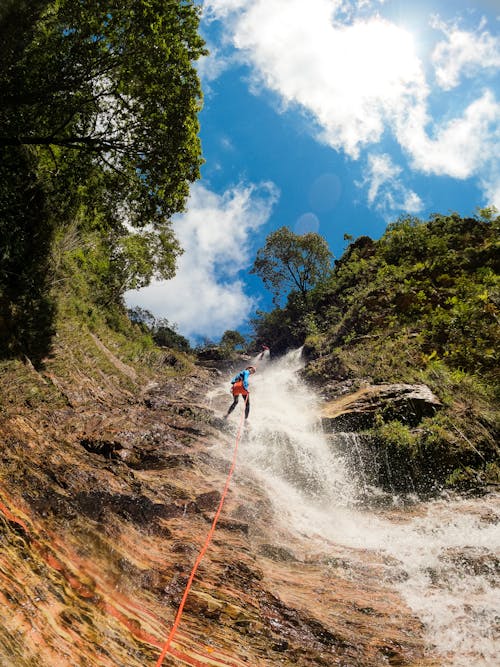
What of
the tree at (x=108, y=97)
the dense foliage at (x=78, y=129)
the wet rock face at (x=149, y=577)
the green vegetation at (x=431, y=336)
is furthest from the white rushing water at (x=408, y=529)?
the tree at (x=108, y=97)

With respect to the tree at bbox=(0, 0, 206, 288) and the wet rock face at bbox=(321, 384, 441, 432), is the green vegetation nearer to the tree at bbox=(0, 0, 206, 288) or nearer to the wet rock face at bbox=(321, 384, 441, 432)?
the wet rock face at bbox=(321, 384, 441, 432)

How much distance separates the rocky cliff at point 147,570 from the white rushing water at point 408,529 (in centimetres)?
40

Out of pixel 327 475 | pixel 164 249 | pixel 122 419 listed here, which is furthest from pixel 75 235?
pixel 164 249

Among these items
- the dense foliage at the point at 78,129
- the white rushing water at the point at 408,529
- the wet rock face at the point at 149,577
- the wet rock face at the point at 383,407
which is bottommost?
the wet rock face at the point at 149,577

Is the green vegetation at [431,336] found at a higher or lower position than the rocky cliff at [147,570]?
higher

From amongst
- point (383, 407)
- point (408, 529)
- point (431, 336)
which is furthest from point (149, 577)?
point (431, 336)

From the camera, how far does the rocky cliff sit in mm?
2756

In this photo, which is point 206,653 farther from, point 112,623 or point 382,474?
point 382,474

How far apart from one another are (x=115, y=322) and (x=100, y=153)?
996 centimetres

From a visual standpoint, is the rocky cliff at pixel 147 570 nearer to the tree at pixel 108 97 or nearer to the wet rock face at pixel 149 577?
the wet rock face at pixel 149 577

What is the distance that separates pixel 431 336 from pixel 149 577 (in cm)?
1289

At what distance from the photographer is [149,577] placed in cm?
388

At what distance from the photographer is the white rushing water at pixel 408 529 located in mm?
4219

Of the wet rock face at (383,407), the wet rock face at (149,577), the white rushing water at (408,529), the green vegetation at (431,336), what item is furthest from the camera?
the wet rock face at (383,407)
